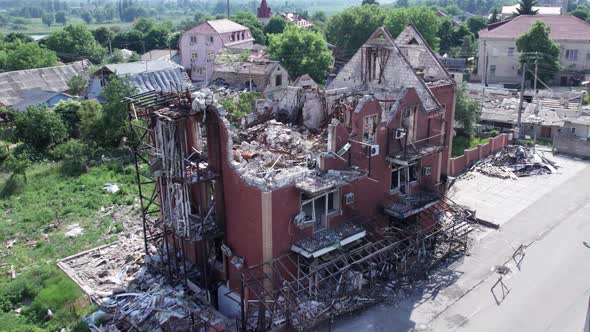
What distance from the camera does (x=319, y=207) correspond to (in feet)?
69.2

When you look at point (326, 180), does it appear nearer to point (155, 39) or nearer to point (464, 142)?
point (464, 142)

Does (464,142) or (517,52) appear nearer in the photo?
(464,142)

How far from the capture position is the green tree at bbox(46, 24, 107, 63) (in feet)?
286

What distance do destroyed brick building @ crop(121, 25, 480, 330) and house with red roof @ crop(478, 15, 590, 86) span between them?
43938mm

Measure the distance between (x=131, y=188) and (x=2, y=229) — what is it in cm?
805

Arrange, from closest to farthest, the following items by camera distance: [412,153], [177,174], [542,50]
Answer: [177,174]
[412,153]
[542,50]

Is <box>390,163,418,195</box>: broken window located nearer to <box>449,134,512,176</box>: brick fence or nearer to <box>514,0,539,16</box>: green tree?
<box>449,134,512,176</box>: brick fence

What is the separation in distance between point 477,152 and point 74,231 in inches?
1124

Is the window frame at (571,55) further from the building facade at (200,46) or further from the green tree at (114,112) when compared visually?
the green tree at (114,112)

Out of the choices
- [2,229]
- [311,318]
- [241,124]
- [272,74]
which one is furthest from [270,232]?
[272,74]

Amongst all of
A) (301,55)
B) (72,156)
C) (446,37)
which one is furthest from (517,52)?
(72,156)

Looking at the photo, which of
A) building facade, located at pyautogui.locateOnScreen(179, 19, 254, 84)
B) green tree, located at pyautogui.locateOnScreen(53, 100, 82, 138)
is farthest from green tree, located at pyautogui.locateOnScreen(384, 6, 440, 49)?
green tree, located at pyautogui.locateOnScreen(53, 100, 82, 138)

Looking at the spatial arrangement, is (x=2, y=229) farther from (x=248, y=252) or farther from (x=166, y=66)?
(x=166, y=66)

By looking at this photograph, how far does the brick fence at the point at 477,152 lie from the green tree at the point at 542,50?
22514mm
